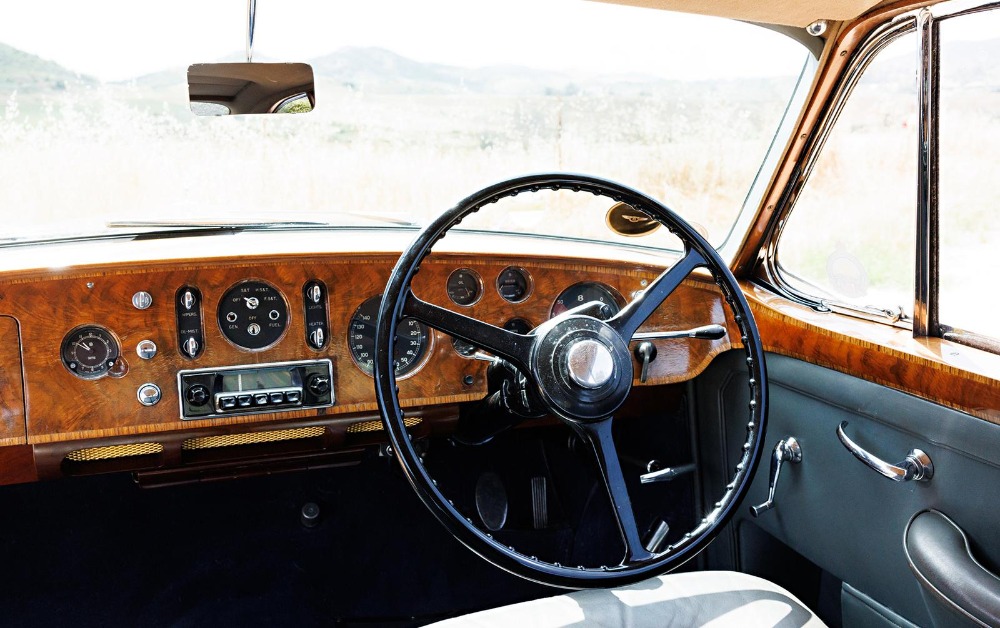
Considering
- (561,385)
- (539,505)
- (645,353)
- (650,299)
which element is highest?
(650,299)

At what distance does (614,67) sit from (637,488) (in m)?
2.44

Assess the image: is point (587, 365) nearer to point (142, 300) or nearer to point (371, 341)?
point (371, 341)

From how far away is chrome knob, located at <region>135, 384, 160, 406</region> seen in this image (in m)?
2.25

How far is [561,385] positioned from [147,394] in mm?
1173

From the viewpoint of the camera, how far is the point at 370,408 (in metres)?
2.42

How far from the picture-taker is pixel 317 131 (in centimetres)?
273

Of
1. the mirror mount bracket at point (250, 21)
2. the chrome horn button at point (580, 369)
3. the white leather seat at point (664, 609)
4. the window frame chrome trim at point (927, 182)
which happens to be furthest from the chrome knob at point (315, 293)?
the window frame chrome trim at point (927, 182)

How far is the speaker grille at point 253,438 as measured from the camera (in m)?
2.53

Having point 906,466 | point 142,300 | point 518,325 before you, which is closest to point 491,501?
point 518,325

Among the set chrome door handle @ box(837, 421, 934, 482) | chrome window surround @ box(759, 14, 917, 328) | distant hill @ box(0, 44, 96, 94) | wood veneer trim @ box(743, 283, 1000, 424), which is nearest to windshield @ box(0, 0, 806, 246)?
distant hill @ box(0, 44, 96, 94)

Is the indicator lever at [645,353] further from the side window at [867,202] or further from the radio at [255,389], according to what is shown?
the radio at [255,389]

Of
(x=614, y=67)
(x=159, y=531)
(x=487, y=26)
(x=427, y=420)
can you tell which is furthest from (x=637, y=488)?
(x=614, y=67)

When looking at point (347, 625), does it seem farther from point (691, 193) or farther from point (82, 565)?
point (691, 193)

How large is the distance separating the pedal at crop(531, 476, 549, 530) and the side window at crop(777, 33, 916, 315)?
3.35 feet
